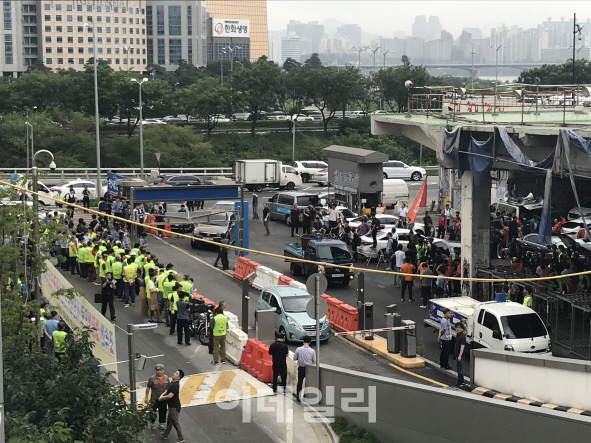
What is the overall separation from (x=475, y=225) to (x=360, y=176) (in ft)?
44.2

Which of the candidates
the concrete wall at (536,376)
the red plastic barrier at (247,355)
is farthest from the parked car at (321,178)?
the concrete wall at (536,376)

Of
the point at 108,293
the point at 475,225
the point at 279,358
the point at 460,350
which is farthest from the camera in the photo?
the point at 475,225

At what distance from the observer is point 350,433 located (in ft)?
52.9

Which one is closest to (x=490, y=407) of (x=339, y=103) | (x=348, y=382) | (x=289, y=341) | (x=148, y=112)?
(x=348, y=382)

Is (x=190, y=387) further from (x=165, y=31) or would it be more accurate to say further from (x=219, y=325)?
(x=165, y=31)

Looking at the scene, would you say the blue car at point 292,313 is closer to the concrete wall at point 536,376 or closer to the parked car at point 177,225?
the concrete wall at point 536,376

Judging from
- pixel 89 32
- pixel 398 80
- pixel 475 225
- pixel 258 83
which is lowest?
pixel 475 225

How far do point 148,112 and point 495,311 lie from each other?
6057 centimetres

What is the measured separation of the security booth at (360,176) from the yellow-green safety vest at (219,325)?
21.2m

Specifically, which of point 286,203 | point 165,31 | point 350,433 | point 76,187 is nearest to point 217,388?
point 350,433

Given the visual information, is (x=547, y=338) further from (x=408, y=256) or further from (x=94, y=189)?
(x=94, y=189)

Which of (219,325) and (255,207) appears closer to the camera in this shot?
(219,325)

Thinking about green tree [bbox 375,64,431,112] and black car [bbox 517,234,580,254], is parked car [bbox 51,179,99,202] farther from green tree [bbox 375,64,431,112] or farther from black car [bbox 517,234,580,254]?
green tree [bbox 375,64,431,112]

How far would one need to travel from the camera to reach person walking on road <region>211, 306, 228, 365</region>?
20.1 m
